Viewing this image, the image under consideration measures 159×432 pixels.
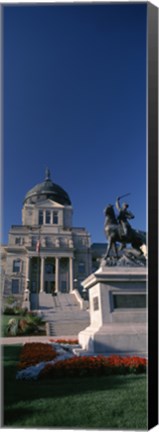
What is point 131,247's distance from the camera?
10.9 metres

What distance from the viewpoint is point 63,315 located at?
92.8 ft

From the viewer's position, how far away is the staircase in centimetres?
2117

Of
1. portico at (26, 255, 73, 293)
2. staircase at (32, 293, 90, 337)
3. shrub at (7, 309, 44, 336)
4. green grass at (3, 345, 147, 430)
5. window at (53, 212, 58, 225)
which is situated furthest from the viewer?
window at (53, 212, 58, 225)

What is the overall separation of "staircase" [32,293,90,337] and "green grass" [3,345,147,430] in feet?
42.9

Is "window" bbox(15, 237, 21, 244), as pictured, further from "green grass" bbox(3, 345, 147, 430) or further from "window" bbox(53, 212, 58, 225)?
"green grass" bbox(3, 345, 147, 430)

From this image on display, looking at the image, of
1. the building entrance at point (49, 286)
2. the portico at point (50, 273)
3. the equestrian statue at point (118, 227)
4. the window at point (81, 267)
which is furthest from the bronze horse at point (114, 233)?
the window at point (81, 267)

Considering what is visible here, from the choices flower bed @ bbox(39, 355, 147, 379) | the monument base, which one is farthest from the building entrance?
flower bed @ bbox(39, 355, 147, 379)

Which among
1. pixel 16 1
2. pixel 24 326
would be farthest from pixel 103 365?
pixel 24 326

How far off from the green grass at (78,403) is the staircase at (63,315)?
42.9 feet

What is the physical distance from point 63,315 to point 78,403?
2322 cm

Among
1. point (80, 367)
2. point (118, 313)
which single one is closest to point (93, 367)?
point (80, 367)

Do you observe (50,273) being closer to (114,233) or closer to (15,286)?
(15,286)

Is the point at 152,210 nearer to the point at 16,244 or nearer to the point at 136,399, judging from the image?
the point at 136,399

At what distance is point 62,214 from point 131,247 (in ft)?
157
